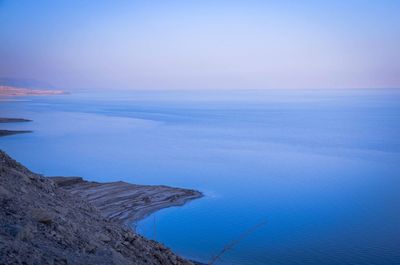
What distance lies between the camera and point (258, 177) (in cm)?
2083

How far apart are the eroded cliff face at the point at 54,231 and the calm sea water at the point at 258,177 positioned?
518 cm

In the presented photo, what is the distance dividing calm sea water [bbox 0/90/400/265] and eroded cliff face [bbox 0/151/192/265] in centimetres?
518

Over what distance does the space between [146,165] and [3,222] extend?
66.8 feet

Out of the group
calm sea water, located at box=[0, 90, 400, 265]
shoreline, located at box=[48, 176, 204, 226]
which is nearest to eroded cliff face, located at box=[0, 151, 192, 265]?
calm sea water, located at box=[0, 90, 400, 265]

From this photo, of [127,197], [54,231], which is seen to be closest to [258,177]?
[127,197]

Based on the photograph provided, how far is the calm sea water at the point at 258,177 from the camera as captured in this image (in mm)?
11594

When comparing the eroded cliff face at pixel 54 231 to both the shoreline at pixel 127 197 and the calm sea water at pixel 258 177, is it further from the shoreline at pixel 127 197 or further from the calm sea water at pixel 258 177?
the shoreline at pixel 127 197

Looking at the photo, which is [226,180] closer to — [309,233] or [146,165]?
[146,165]

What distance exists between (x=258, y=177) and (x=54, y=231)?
17.1 metres

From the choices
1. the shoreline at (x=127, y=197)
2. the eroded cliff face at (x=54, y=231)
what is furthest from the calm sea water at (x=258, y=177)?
the eroded cliff face at (x=54, y=231)

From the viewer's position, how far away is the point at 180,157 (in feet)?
89.4

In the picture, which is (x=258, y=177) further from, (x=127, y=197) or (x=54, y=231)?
(x=54, y=231)

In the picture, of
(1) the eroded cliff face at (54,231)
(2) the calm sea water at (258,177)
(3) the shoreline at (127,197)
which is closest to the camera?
(1) the eroded cliff face at (54,231)

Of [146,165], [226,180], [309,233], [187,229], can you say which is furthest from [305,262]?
[146,165]
